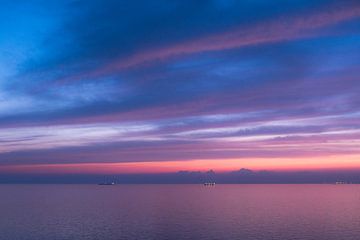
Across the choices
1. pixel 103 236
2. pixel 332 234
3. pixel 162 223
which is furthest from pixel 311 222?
pixel 103 236

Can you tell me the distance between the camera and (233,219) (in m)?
145

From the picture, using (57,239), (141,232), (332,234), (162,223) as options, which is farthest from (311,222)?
(57,239)

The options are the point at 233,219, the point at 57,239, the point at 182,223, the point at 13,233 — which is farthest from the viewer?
the point at 233,219

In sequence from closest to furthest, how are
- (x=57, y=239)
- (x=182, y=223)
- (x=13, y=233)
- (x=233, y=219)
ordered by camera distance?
(x=57, y=239), (x=13, y=233), (x=182, y=223), (x=233, y=219)

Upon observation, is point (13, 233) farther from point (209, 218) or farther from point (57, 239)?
point (209, 218)

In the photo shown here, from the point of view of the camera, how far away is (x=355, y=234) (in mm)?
109625

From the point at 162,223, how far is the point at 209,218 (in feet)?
73.5

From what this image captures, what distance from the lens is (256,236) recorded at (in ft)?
353

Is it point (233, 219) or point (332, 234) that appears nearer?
point (332, 234)

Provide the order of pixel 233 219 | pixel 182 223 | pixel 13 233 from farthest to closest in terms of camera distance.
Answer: pixel 233 219, pixel 182 223, pixel 13 233

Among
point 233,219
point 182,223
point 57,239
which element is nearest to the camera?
point 57,239

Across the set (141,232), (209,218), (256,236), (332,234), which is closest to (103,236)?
(141,232)

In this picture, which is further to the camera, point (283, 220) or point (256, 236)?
point (283, 220)

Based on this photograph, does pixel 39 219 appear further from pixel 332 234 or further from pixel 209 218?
pixel 332 234
